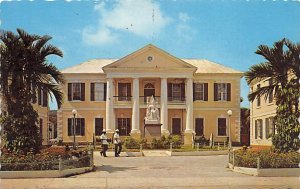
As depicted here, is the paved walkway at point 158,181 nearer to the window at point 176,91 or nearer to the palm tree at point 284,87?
the palm tree at point 284,87

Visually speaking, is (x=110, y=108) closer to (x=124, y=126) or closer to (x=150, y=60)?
(x=124, y=126)

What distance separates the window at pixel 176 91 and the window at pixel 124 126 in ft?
14.2

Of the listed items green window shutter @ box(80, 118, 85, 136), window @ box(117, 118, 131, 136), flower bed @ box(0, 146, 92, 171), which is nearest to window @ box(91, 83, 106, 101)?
green window shutter @ box(80, 118, 85, 136)

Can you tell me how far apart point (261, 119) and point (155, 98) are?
9.38 meters

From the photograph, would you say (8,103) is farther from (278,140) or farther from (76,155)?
(278,140)

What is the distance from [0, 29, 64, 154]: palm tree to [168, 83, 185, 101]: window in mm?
25761

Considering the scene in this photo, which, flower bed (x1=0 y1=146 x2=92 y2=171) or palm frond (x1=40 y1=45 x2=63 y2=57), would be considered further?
palm frond (x1=40 y1=45 x2=63 y2=57)

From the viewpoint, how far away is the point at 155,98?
42.8 metres

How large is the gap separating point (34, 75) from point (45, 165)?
368 centimetres

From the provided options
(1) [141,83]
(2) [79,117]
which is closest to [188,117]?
(1) [141,83]

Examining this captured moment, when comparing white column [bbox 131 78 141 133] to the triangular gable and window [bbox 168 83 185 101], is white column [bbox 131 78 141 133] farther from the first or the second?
window [bbox 168 83 185 101]

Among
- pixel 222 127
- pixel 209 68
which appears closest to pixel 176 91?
pixel 209 68

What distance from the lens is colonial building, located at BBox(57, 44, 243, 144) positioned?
41.5 meters

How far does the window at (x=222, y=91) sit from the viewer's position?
43656 mm
